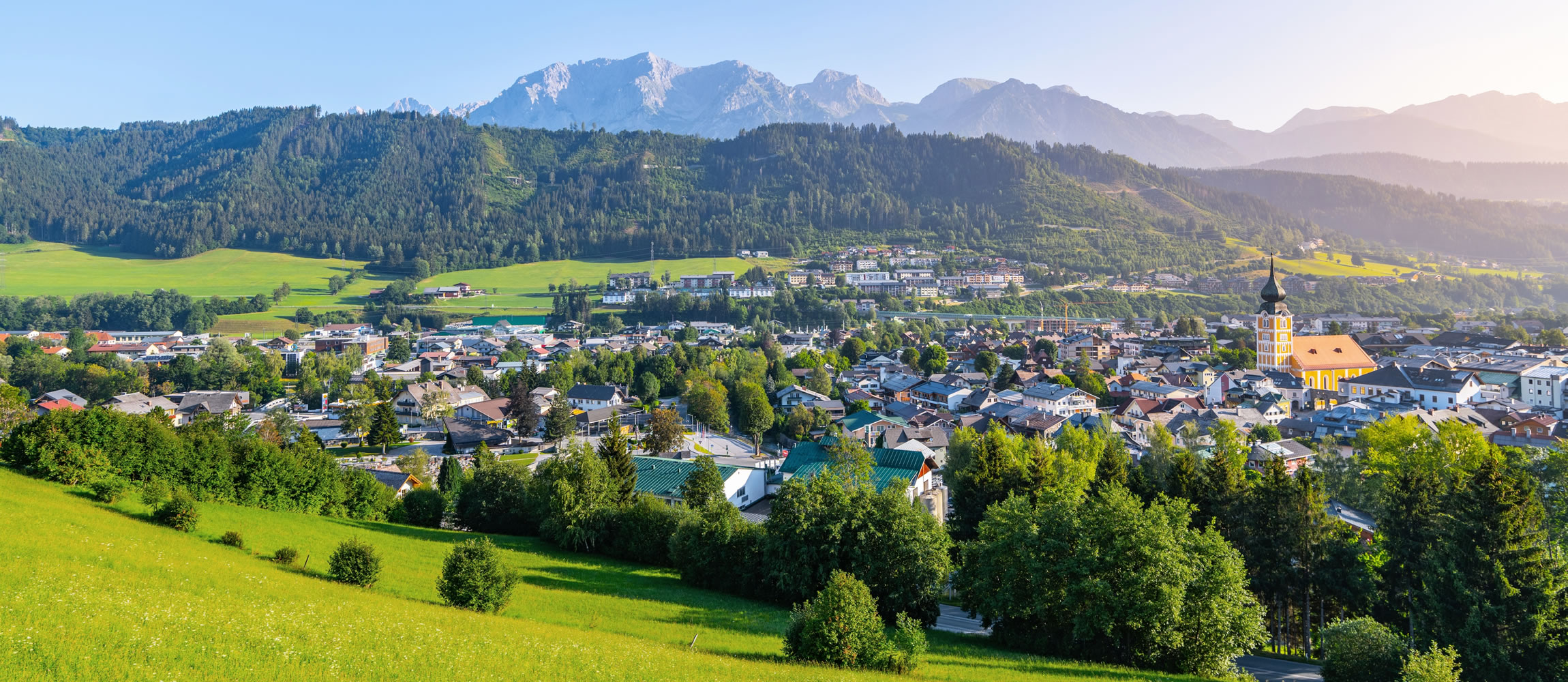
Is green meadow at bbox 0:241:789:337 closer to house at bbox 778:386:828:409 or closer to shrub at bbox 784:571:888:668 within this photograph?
house at bbox 778:386:828:409

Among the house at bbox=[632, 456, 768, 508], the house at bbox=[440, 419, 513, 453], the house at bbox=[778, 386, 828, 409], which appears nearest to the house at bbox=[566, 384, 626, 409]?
the house at bbox=[440, 419, 513, 453]

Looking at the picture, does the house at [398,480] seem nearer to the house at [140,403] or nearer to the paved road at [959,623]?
the paved road at [959,623]

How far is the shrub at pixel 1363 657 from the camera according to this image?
15.3 metres

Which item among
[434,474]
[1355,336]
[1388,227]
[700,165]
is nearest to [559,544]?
[434,474]

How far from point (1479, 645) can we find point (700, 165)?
602 ft

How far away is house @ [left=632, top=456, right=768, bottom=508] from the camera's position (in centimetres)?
3262

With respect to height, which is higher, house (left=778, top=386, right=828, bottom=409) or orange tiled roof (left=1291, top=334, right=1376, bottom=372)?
orange tiled roof (left=1291, top=334, right=1376, bottom=372)

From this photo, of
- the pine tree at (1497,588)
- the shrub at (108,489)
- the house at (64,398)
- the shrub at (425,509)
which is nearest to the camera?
the pine tree at (1497,588)

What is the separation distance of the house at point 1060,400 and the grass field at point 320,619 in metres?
37.7

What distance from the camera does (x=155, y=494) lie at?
766 inches

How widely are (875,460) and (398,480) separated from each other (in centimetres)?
2052

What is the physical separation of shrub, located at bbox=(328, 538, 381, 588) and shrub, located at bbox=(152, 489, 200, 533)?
445 cm

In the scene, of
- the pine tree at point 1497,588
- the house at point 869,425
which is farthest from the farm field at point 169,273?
the pine tree at point 1497,588

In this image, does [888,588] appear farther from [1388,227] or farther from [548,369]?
[1388,227]
